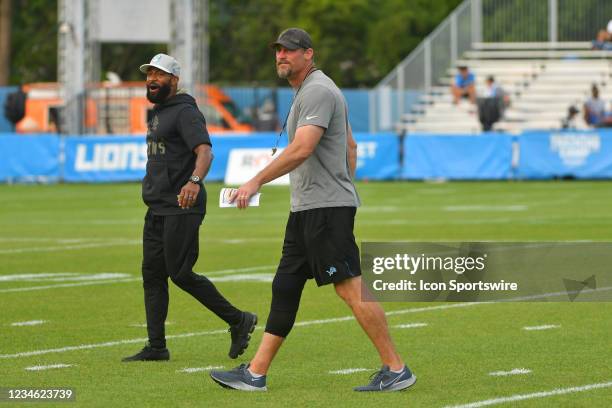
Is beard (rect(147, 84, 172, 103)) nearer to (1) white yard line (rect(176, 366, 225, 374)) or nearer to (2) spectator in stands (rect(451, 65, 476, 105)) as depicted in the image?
(1) white yard line (rect(176, 366, 225, 374))

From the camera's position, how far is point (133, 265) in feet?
51.8

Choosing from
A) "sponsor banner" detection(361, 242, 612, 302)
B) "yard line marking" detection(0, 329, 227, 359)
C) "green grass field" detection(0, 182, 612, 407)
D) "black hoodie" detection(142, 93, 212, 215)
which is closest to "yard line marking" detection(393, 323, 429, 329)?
"green grass field" detection(0, 182, 612, 407)

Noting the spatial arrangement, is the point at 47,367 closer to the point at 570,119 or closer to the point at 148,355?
the point at 148,355

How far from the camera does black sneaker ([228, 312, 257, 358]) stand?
9477 mm

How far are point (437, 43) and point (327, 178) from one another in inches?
1359

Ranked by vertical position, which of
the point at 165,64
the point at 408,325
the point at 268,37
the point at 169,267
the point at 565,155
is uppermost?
the point at 268,37

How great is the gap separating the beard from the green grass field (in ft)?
5.26

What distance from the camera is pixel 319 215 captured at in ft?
26.4

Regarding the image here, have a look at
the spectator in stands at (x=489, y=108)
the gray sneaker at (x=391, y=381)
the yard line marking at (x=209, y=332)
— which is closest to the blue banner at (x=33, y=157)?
the spectator in stands at (x=489, y=108)

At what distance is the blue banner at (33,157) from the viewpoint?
112ft

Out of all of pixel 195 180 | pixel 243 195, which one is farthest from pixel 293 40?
pixel 195 180

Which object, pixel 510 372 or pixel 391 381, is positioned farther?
pixel 510 372

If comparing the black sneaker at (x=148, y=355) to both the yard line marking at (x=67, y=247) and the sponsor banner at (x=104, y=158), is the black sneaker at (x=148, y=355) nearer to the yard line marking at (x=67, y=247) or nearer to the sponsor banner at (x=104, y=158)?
the yard line marking at (x=67, y=247)

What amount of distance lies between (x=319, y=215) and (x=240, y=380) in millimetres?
979
